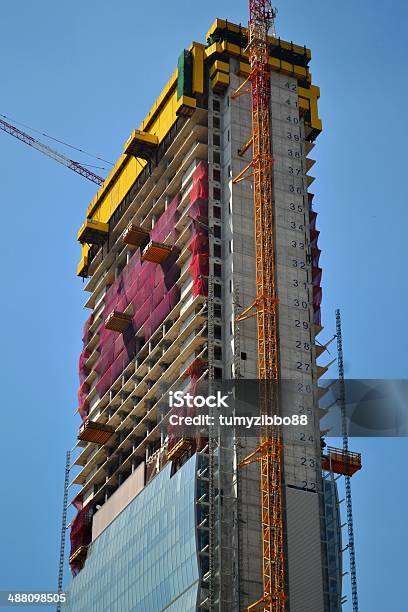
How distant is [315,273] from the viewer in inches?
7584

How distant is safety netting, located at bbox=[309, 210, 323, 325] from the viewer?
18838 cm

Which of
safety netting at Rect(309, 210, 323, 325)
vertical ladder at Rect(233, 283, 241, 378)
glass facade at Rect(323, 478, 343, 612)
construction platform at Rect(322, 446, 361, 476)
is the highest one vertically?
safety netting at Rect(309, 210, 323, 325)

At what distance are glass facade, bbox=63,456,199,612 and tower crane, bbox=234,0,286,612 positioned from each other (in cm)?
921

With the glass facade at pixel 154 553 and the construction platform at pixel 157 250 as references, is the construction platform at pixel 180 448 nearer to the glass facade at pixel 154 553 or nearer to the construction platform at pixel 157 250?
the glass facade at pixel 154 553

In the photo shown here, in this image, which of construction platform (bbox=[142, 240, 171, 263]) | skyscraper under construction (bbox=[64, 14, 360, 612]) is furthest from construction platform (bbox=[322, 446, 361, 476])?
construction platform (bbox=[142, 240, 171, 263])

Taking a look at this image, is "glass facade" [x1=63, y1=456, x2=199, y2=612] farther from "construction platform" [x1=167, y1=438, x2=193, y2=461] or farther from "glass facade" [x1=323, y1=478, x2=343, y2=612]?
"glass facade" [x1=323, y1=478, x2=343, y2=612]

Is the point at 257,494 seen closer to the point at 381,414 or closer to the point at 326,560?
the point at 326,560

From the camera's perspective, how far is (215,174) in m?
195

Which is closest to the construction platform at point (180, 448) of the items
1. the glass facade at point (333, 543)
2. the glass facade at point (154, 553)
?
the glass facade at point (154, 553)

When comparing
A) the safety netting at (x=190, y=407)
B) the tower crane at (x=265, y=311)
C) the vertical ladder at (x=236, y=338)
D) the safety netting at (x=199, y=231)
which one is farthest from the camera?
the safety netting at (x=199, y=231)

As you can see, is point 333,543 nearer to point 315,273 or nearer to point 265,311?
point 265,311

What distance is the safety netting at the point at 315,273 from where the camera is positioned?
18838 centimetres

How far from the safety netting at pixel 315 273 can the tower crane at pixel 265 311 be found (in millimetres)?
9459

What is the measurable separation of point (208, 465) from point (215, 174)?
4514cm
